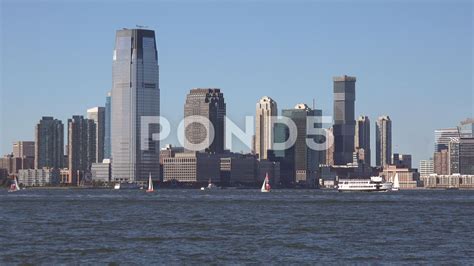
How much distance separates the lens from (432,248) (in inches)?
2714

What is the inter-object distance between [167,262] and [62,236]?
19.4m

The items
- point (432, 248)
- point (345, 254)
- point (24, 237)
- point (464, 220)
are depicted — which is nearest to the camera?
point (345, 254)

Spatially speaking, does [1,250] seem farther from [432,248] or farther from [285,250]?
[432,248]

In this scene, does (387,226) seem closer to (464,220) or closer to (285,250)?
(464,220)

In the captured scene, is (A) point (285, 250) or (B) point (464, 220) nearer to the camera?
(A) point (285, 250)

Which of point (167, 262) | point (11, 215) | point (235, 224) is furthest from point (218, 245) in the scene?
point (11, 215)

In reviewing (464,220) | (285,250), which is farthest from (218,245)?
(464,220)

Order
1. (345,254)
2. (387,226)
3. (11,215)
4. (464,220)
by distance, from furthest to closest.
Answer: (11,215), (464,220), (387,226), (345,254)

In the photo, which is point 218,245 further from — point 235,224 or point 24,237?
point 235,224

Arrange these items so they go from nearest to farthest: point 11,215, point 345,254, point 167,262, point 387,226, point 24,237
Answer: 1. point 167,262
2. point 345,254
3. point 24,237
4. point 387,226
5. point 11,215

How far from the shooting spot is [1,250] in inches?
2616

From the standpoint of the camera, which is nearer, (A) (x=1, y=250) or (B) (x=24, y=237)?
(A) (x=1, y=250)

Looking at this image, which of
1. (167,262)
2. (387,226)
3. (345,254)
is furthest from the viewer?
(387,226)

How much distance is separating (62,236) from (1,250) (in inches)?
449
